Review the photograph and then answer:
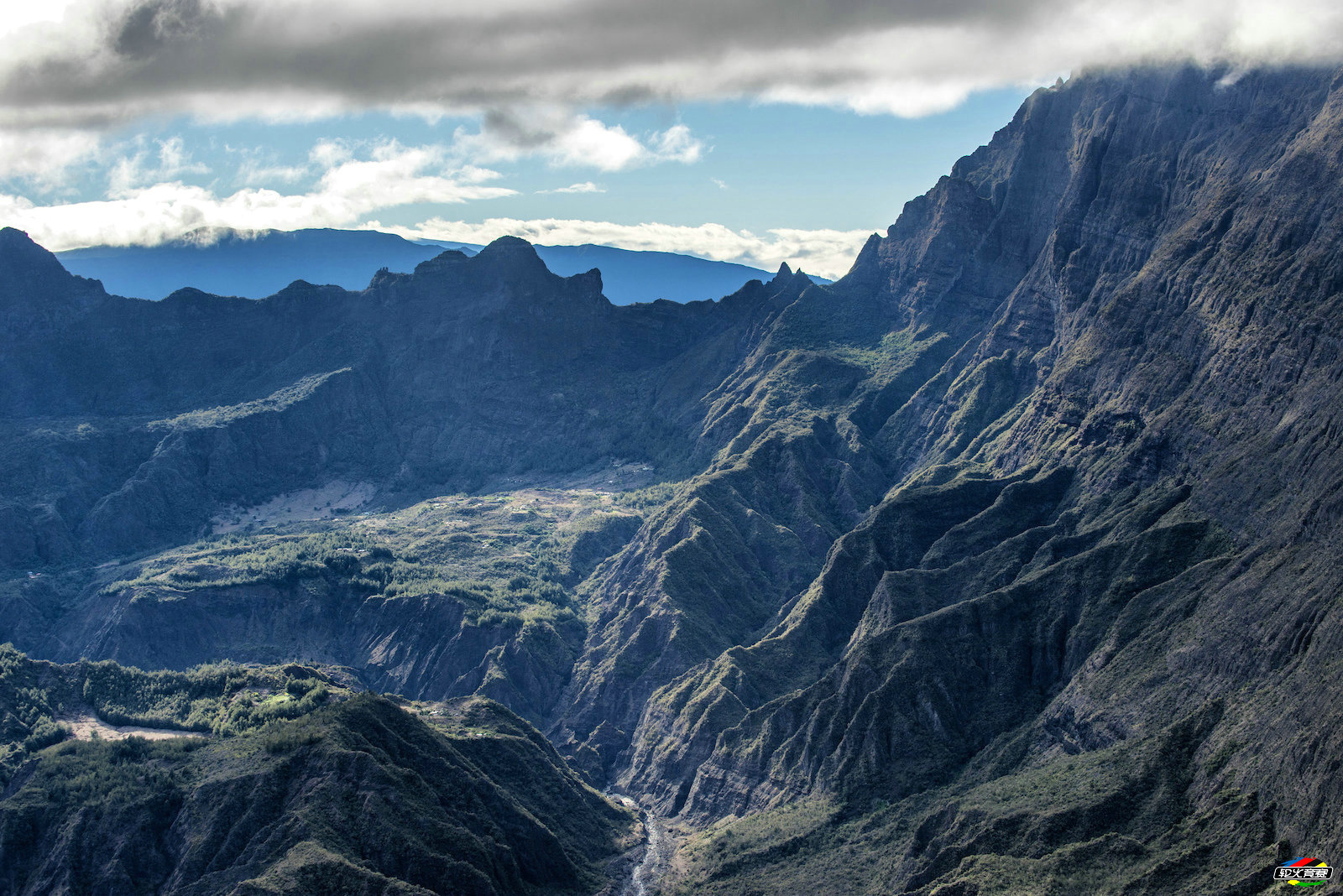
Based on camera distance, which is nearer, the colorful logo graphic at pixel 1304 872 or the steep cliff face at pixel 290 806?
the colorful logo graphic at pixel 1304 872

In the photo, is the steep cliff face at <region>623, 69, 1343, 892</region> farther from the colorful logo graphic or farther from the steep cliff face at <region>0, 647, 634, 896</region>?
the steep cliff face at <region>0, 647, 634, 896</region>

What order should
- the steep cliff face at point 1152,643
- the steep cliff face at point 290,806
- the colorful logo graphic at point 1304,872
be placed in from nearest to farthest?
the colorful logo graphic at point 1304,872, the steep cliff face at point 1152,643, the steep cliff face at point 290,806

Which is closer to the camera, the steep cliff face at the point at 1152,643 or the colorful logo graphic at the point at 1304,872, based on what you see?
the colorful logo graphic at the point at 1304,872

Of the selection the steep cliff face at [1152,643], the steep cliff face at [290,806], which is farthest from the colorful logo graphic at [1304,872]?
the steep cliff face at [290,806]

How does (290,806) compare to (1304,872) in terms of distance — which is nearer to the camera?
(1304,872)

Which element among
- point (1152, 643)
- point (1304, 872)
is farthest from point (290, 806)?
point (1152, 643)

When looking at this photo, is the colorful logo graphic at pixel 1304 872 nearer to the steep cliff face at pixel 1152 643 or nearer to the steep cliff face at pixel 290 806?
the steep cliff face at pixel 1152 643


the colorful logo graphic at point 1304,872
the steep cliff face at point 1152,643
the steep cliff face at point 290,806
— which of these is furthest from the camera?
the steep cliff face at point 290,806

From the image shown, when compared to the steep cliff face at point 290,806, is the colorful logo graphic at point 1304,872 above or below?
above

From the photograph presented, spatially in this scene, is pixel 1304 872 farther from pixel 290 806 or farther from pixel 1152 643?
pixel 290 806
